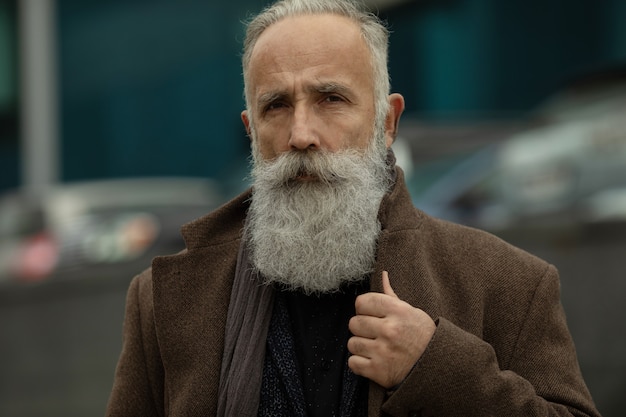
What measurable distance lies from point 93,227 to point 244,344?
8.03 m

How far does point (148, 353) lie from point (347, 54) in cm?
91

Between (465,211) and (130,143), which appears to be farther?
(130,143)

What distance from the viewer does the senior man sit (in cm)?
267

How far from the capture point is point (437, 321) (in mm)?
2615

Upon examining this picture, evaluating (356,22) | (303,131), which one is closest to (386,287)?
(303,131)

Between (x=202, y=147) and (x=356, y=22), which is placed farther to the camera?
(x=202, y=147)

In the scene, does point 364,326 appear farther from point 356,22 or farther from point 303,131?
point 356,22

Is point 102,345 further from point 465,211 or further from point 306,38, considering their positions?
point 306,38

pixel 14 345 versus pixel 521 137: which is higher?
pixel 521 137

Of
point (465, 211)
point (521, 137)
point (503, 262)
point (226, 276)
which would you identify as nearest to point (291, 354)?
point (226, 276)

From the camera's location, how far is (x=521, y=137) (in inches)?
305

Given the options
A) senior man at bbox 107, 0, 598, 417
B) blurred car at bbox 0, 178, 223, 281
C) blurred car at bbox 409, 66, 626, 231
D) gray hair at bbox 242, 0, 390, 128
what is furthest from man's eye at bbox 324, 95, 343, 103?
blurred car at bbox 0, 178, 223, 281

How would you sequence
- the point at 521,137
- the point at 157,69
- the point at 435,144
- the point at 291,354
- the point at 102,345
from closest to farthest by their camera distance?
the point at 291,354 → the point at 102,345 → the point at 521,137 → the point at 435,144 → the point at 157,69

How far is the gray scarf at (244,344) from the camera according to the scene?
2676mm
